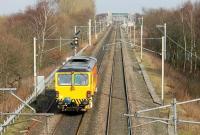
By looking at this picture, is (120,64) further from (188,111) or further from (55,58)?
(188,111)

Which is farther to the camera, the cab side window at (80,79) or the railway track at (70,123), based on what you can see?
the cab side window at (80,79)

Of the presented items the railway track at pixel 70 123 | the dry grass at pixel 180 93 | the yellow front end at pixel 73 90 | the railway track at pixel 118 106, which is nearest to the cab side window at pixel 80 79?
the yellow front end at pixel 73 90

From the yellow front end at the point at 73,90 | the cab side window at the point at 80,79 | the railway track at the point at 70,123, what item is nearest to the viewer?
the railway track at the point at 70,123

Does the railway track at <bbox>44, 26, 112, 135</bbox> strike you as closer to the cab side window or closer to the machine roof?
the cab side window

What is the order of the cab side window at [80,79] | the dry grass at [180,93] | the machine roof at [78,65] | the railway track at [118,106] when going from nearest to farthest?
the dry grass at [180,93] < the railway track at [118,106] < the cab side window at [80,79] < the machine roof at [78,65]

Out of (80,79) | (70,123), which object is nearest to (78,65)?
(80,79)

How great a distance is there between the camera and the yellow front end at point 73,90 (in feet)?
79.5

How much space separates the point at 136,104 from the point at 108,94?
12.3ft

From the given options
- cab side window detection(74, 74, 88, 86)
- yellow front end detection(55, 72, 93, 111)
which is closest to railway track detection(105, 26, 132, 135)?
yellow front end detection(55, 72, 93, 111)

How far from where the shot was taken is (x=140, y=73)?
43.0 metres

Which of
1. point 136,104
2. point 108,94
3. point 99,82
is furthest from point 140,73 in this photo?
point 136,104

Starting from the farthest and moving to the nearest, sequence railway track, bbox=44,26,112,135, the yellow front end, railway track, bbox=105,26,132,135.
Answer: the yellow front end, railway track, bbox=105,26,132,135, railway track, bbox=44,26,112,135

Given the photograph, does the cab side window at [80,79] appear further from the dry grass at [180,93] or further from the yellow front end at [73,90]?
the dry grass at [180,93]

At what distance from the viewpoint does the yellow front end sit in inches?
954
